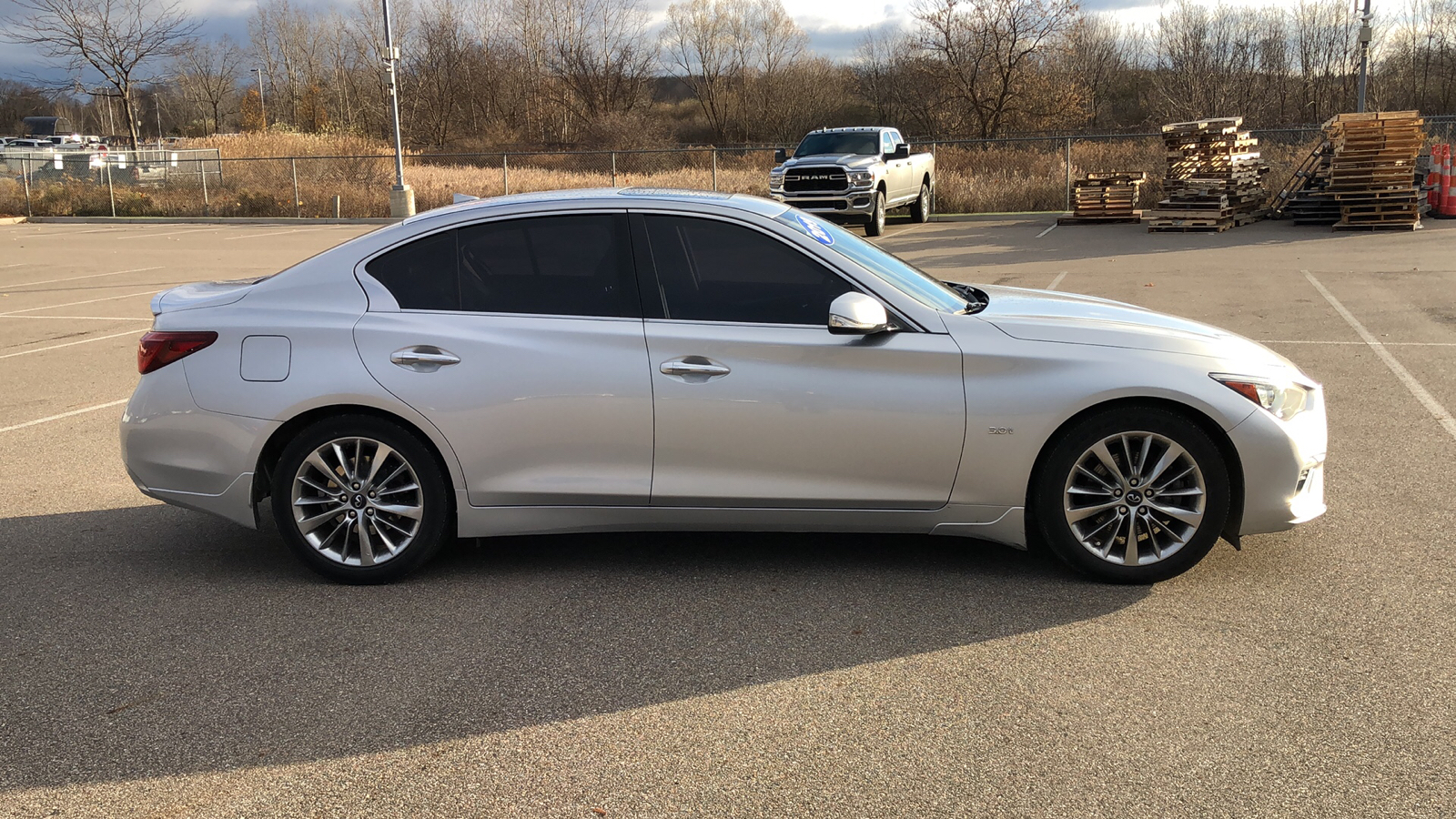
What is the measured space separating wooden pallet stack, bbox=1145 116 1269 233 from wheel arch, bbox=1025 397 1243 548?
60.4ft

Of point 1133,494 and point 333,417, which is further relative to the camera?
point 333,417

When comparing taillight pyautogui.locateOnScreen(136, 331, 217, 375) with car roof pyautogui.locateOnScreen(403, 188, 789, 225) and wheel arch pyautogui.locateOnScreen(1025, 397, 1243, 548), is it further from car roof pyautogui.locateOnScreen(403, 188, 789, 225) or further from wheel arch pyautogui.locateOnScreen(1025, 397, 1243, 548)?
wheel arch pyautogui.locateOnScreen(1025, 397, 1243, 548)

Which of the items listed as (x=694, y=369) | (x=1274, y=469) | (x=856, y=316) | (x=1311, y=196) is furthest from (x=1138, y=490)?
(x=1311, y=196)

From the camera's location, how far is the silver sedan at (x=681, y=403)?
4.65 m

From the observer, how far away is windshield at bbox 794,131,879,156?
23.6 meters

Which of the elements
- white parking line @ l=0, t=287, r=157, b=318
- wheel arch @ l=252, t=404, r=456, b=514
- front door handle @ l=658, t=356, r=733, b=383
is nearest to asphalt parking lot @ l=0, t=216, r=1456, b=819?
wheel arch @ l=252, t=404, r=456, b=514

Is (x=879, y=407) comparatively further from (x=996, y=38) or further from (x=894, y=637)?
(x=996, y=38)

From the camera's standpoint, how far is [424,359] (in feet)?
15.8

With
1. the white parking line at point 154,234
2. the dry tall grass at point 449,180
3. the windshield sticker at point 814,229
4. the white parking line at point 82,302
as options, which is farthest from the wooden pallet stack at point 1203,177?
the white parking line at point 154,234

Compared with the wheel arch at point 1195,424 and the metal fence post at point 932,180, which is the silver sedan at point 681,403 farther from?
the metal fence post at point 932,180

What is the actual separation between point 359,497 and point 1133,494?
322 cm

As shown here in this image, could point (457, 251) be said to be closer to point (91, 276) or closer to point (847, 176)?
point (91, 276)

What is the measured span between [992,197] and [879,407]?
25717 mm

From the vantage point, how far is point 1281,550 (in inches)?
203
